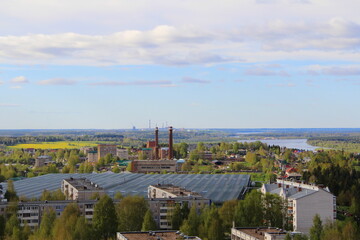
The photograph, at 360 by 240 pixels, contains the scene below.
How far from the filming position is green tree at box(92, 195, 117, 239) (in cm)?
2133

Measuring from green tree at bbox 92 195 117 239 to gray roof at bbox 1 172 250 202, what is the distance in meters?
11.4

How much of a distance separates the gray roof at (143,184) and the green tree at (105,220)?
11.4m

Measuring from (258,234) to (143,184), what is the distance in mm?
25369

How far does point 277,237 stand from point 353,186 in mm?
18348

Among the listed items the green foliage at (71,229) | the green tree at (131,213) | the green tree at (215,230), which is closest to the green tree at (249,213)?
the green tree at (215,230)

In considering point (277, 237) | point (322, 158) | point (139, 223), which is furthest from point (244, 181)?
point (277, 237)

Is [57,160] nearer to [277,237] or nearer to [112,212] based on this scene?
[112,212]

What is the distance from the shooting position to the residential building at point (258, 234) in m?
17.4

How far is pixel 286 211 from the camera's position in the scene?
2534 centimetres

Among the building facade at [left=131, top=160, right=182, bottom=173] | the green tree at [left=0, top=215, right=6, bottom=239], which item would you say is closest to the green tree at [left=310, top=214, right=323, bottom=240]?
the green tree at [left=0, top=215, right=6, bottom=239]

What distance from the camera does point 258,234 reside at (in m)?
18.5

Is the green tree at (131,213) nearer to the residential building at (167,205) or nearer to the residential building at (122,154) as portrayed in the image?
the residential building at (167,205)

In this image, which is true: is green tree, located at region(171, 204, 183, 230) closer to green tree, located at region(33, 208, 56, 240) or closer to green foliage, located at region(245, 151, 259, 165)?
green tree, located at region(33, 208, 56, 240)

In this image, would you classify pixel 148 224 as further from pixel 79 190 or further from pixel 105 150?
pixel 105 150
